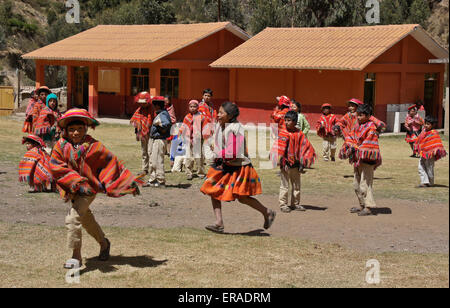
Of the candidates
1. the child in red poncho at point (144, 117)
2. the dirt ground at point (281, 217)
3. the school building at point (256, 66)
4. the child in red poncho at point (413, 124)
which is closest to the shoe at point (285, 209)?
the dirt ground at point (281, 217)

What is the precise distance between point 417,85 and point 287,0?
71.5 feet

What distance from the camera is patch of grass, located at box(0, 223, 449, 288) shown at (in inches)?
256

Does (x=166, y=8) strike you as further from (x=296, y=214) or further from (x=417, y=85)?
(x=296, y=214)

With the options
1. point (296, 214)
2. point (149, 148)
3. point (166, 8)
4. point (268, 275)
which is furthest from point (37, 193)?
point (166, 8)

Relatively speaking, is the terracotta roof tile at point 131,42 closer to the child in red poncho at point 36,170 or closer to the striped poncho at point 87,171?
the child in red poncho at point 36,170

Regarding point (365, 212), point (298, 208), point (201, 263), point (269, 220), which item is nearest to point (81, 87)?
point (298, 208)

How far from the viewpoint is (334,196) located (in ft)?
39.8

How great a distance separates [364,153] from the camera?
9781mm

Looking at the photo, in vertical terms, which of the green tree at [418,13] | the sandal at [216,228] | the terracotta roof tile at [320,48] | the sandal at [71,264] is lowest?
the sandal at [216,228]

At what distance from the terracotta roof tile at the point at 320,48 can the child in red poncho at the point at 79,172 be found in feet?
60.0

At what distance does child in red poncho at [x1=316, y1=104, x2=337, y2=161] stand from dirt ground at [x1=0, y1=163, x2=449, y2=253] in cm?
454

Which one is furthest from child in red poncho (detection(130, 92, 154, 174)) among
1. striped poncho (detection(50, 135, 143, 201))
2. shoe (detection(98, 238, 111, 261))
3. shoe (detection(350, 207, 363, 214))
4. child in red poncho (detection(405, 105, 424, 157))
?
child in red poncho (detection(405, 105, 424, 157))

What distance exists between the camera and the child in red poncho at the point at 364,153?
32.1 ft

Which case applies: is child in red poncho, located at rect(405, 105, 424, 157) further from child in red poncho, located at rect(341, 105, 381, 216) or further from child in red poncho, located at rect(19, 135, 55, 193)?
child in red poncho, located at rect(19, 135, 55, 193)
